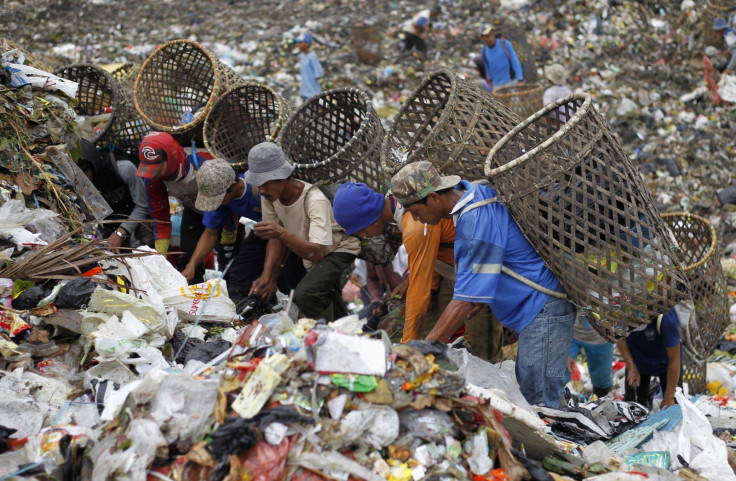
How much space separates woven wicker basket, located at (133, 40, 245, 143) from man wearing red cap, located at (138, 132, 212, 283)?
531 mm

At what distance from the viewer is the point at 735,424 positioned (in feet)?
11.9

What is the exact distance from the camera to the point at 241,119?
201 inches

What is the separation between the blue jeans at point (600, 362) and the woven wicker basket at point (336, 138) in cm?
179

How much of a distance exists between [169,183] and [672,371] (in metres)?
3.52

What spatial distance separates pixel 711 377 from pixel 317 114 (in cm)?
355

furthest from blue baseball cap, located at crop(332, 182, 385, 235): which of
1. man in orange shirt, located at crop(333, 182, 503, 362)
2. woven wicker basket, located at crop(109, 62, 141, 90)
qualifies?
woven wicker basket, located at crop(109, 62, 141, 90)

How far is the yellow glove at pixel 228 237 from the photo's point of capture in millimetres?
4871

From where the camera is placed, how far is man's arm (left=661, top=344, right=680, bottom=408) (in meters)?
4.15

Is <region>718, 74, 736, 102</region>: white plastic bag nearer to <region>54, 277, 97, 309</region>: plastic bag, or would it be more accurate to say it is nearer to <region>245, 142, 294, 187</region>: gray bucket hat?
<region>245, 142, 294, 187</region>: gray bucket hat

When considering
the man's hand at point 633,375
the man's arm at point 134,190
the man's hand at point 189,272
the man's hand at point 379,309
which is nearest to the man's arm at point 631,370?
the man's hand at point 633,375

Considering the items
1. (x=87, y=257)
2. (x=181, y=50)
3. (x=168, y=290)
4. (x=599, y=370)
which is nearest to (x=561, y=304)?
(x=599, y=370)

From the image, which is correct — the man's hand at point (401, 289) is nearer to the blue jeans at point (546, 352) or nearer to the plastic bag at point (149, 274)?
the blue jeans at point (546, 352)

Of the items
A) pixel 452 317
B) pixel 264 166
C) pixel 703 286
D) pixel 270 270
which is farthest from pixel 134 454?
pixel 703 286

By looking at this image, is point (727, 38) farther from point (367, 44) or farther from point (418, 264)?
point (418, 264)
